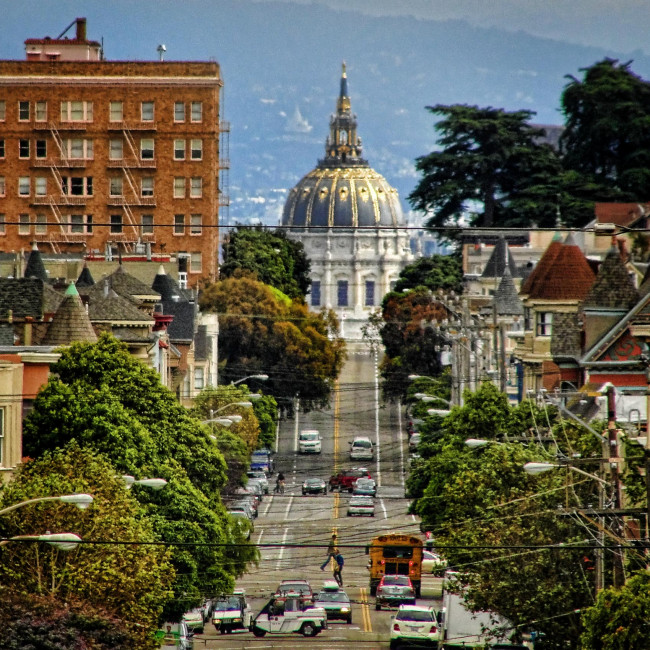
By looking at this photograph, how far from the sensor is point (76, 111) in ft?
568

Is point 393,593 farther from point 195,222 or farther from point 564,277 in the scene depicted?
point 195,222

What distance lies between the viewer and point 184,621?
205 ft

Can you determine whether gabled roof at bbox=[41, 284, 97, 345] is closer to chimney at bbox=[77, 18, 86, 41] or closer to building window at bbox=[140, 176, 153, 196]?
building window at bbox=[140, 176, 153, 196]

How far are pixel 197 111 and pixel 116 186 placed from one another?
396 inches

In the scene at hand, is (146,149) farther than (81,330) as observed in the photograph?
Yes

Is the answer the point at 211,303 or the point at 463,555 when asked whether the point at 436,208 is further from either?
the point at 463,555

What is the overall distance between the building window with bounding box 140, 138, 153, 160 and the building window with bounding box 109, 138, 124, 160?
1757mm

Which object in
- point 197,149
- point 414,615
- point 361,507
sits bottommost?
point 414,615

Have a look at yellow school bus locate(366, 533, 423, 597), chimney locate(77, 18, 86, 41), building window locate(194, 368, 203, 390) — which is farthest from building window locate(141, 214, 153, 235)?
yellow school bus locate(366, 533, 423, 597)

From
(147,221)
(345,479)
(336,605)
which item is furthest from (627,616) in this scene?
(147,221)

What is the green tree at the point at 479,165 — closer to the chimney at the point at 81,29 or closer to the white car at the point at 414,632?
the chimney at the point at 81,29

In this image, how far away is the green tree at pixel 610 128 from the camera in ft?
518

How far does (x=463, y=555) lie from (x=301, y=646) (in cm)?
1014

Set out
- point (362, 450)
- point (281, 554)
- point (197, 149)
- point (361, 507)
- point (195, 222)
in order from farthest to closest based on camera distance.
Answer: point (197, 149), point (195, 222), point (362, 450), point (361, 507), point (281, 554)
